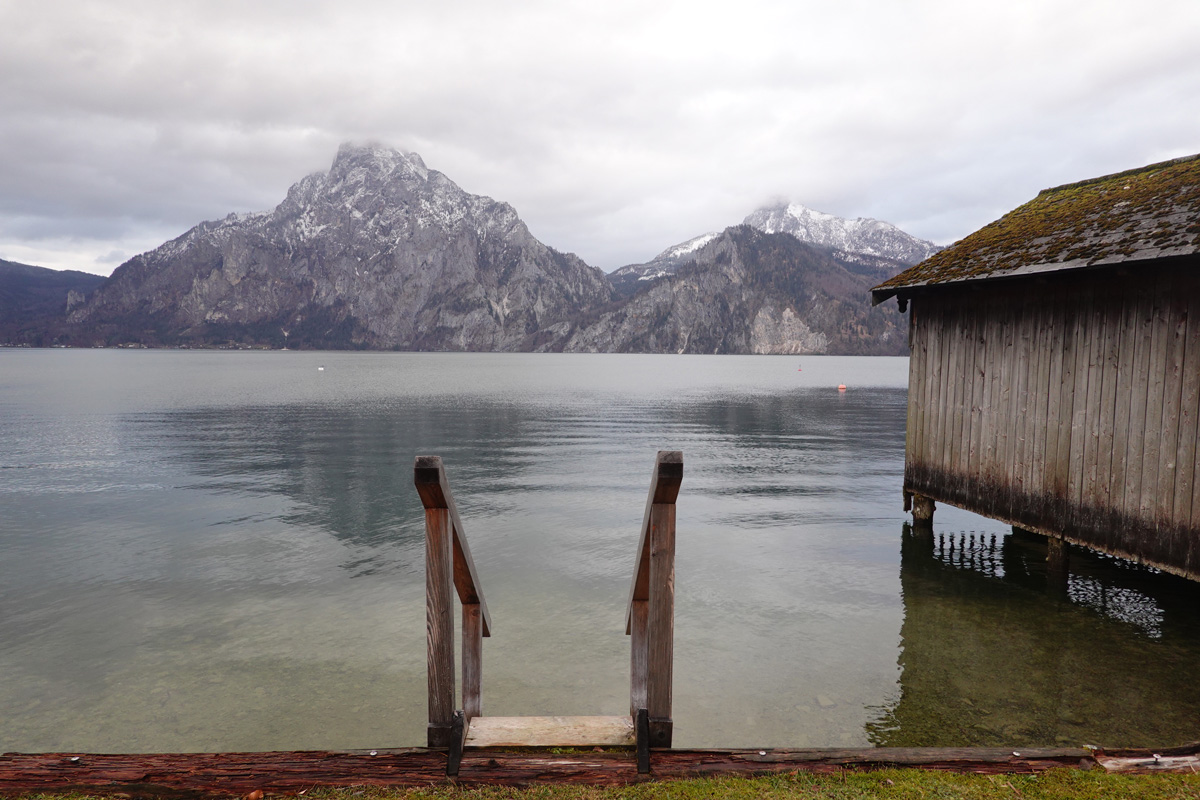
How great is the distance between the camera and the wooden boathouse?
9656 millimetres

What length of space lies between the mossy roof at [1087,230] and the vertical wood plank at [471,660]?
10250mm

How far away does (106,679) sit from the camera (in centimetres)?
963

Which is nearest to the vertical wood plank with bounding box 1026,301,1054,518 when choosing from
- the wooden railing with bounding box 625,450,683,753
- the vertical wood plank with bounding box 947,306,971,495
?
the vertical wood plank with bounding box 947,306,971,495

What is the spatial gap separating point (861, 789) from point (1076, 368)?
940 centimetres

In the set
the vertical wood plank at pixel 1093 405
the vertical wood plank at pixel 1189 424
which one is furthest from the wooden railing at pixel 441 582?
the vertical wood plank at pixel 1093 405

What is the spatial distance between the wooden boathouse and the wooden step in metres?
9.14

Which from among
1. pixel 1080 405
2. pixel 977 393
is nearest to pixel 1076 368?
pixel 1080 405

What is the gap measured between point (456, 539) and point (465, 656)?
1405 mm

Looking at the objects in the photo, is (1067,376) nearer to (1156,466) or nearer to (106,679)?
(1156,466)

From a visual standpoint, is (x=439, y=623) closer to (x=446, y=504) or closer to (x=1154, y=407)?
(x=446, y=504)

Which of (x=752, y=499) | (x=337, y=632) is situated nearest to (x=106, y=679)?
(x=337, y=632)

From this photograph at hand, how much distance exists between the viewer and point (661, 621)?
495 cm

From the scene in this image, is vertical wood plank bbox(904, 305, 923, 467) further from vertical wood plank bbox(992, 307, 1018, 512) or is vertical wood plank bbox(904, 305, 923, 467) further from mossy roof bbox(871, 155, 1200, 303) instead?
vertical wood plank bbox(992, 307, 1018, 512)

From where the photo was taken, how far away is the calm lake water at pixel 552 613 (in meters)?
8.43
